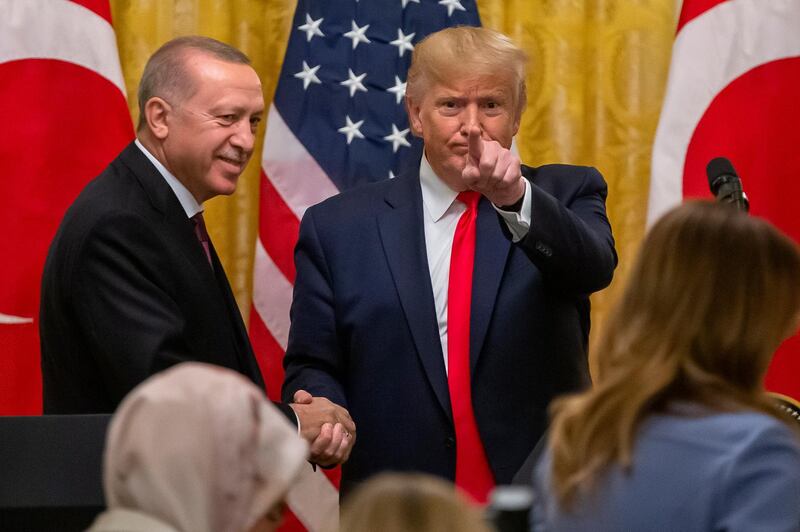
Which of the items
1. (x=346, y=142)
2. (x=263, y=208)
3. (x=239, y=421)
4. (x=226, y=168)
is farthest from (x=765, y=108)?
(x=239, y=421)

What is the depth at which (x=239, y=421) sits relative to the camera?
1.74 m

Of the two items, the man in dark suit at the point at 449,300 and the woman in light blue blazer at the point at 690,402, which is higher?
the woman in light blue blazer at the point at 690,402

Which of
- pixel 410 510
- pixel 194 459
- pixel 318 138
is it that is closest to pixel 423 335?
pixel 318 138

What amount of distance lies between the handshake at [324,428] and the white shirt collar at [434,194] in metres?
0.63

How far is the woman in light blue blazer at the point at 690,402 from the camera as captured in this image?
1.93 m

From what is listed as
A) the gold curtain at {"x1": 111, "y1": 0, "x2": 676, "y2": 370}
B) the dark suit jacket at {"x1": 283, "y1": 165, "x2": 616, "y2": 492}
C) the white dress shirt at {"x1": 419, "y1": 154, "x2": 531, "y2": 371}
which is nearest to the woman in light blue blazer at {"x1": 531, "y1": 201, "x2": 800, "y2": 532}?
the dark suit jacket at {"x1": 283, "y1": 165, "x2": 616, "y2": 492}

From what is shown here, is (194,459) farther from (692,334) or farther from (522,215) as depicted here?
(522,215)

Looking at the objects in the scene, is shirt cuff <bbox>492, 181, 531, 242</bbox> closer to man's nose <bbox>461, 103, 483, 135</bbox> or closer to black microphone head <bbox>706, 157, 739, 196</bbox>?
man's nose <bbox>461, 103, 483, 135</bbox>

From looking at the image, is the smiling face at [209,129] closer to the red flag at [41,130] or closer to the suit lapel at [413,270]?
the suit lapel at [413,270]

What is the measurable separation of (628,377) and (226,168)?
5.54 feet

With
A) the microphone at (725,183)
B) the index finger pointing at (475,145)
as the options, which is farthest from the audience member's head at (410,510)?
the index finger pointing at (475,145)

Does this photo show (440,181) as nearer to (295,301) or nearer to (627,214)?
(295,301)

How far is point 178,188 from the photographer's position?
11.2 ft

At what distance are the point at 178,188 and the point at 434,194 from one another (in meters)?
0.69
